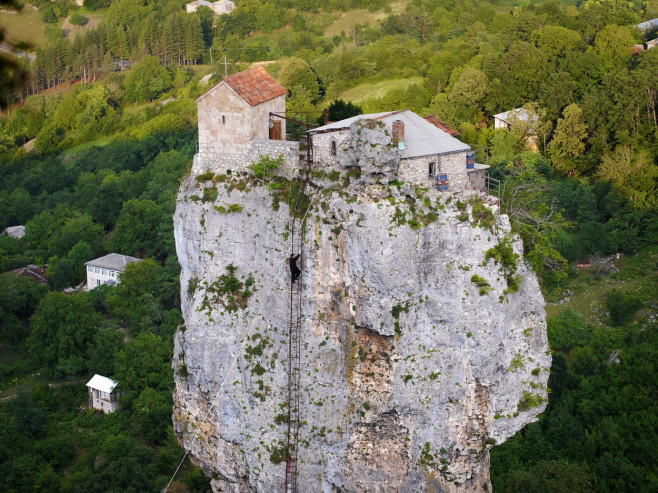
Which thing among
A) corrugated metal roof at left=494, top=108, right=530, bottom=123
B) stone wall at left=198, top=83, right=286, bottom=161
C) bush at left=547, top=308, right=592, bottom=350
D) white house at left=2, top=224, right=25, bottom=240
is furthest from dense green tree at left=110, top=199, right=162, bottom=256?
stone wall at left=198, top=83, right=286, bottom=161

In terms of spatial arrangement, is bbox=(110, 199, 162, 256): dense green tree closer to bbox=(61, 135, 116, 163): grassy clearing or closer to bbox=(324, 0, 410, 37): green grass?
bbox=(61, 135, 116, 163): grassy clearing

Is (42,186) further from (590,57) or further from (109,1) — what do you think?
(590,57)

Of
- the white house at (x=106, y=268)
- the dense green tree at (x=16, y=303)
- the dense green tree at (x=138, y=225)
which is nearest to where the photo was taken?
the dense green tree at (x=16, y=303)

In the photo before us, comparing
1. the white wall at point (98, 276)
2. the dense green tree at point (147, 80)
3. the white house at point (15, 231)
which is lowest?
A: the white wall at point (98, 276)

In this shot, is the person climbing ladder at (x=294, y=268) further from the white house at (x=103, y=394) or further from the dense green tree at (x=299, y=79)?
the dense green tree at (x=299, y=79)

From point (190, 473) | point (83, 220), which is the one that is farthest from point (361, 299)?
point (83, 220)

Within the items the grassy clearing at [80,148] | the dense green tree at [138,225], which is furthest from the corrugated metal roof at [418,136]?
the grassy clearing at [80,148]
